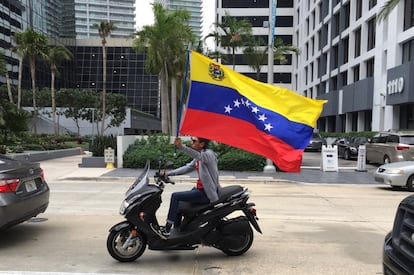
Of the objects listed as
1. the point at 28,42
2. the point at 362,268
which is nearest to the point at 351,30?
the point at 28,42

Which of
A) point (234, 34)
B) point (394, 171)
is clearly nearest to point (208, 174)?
point (394, 171)

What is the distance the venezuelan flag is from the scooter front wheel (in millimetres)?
1635

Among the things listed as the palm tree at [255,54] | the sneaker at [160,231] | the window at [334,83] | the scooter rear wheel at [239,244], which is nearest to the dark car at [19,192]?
the sneaker at [160,231]

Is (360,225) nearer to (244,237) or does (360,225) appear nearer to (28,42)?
(244,237)

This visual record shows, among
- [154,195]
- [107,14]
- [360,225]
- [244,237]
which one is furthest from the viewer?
[107,14]

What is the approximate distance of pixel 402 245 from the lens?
3334 millimetres

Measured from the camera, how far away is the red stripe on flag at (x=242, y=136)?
6074 millimetres

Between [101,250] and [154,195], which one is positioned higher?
[154,195]

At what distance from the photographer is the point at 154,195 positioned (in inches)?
208

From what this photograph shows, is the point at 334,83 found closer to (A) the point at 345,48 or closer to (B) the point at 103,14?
(A) the point at 345,48

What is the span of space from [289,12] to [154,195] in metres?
65.5

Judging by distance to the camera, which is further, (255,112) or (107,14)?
(107,14)

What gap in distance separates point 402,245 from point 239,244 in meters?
2.69

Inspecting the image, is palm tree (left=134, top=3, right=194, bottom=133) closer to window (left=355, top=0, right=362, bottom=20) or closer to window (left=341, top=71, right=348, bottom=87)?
window (left=355, top=0, right=362, bottom=20)
